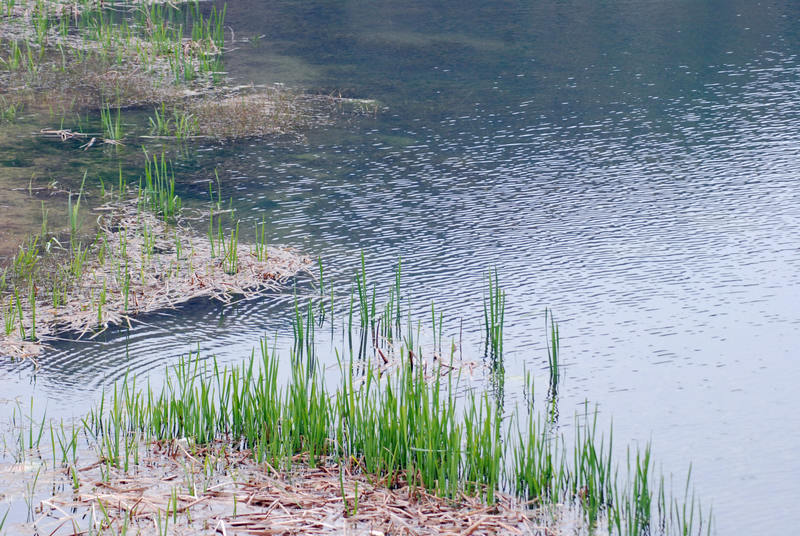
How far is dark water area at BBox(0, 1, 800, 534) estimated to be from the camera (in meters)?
5.96

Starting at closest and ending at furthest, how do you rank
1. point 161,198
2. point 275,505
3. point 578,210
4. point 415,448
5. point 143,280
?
point 275,505 < point 415,448 < point 143,280 < point 161,198 < point 578,210

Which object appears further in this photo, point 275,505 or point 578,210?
point 578,210

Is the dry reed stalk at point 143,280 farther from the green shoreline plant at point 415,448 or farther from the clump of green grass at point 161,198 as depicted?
the green shoreline plant at point 415,448

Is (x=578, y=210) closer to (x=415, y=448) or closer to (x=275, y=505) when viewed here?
(x=415, y=448)

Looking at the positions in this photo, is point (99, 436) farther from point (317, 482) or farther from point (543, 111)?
point (543, 111)

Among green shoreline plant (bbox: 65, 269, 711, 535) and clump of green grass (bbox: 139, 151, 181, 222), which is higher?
clump of green grass (bbox: 139, 151, 181, 222)

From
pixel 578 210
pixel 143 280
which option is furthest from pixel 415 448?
pixel 578 210

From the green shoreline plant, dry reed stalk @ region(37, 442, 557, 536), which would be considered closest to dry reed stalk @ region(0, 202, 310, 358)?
the green shoreline plant

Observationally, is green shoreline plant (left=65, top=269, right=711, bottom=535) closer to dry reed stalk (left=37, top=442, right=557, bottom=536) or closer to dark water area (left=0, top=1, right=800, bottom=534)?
dry reed stalk (left=37, top=442, right=557, bottom=536)

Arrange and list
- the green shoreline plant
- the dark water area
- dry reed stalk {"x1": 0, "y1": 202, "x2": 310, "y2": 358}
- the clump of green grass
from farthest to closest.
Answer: the clump of green grass, dry reed stalk {"x1": 0, "y1": 202, "x2": 310, "y2": 358}, the dark water area, the green shoreline plant

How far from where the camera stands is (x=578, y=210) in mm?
9273

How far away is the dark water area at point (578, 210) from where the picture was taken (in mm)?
5961

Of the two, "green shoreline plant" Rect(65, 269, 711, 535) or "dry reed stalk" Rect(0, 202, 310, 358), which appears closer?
"green shoreline plant" Rect(65, 269, 711, 535)

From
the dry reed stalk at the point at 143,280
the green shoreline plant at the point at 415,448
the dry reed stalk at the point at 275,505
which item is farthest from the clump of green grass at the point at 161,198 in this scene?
the dry reed stalk at the point at 275,505
